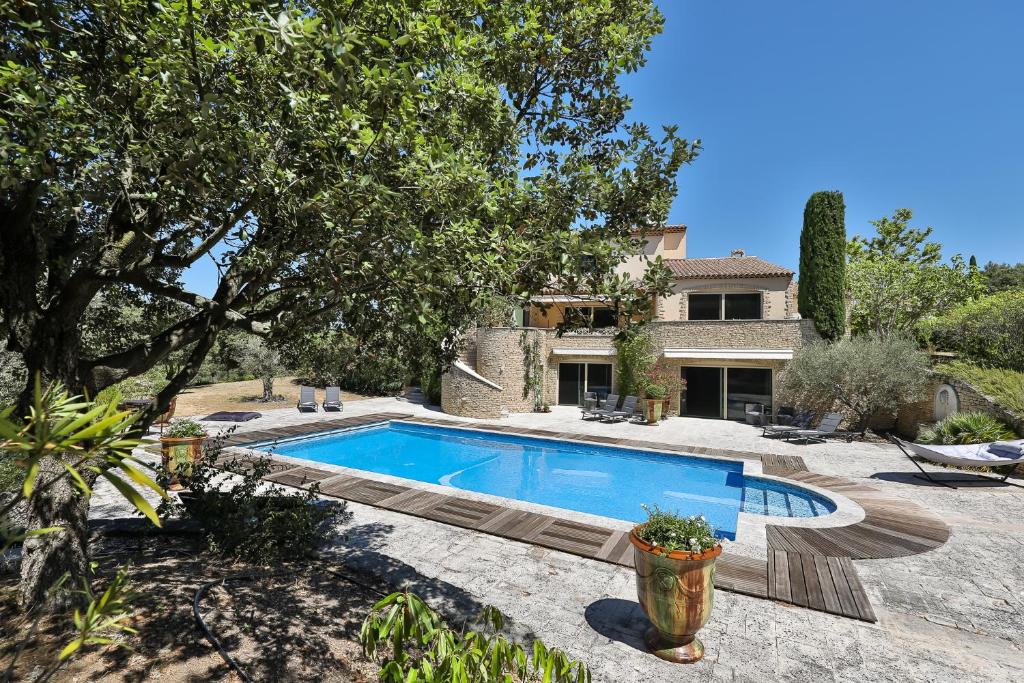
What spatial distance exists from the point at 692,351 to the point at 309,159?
23.8 metres

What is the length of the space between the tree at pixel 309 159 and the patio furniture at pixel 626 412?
17469mm

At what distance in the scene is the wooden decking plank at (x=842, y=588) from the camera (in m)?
6.30

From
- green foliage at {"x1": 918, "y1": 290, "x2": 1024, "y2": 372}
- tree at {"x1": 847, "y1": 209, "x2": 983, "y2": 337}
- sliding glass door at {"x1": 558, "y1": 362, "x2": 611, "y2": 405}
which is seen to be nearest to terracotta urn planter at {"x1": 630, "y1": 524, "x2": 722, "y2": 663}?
green foliage at {"x1": 918, "y1": 290, "x2": 1024, "y2": 372}

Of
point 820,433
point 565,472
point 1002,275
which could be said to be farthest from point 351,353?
point 1002,275

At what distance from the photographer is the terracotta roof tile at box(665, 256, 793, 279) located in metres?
25.0

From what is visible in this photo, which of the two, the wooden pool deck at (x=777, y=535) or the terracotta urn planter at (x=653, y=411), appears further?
the terracotta urn planter at (x=653, y=411)

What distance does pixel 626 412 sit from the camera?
23.6 m

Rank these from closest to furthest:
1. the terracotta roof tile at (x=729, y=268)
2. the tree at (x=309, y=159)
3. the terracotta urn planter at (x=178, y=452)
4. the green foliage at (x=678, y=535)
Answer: the tree at (x=309, y=159) < the green foliage at (x=678, y=535) < the terracotta urn planter at (x=178, y=452) < the terracotta roof tile at (x=729, y=268)

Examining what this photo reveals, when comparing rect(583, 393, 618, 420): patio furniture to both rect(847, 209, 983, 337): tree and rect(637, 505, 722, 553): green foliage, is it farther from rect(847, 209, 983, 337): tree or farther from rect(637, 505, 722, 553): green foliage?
rect(637, 505, 722, 553): green foliage

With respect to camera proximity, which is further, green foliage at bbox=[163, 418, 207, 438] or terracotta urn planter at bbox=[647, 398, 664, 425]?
terracotta urn planter at bbox=[647, 398, 664, 425]

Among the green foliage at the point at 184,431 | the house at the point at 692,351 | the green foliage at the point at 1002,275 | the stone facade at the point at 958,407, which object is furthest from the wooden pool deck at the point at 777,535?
the green foliage at the point at 1002,275

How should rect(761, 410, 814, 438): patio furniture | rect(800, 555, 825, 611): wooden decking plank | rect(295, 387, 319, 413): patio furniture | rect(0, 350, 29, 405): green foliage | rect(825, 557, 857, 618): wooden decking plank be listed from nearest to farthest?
rect(825, 557, 857, 618): wooden decking plank < rect(800, 555, 825, 611): wooden decking plank < rect(0, 350, 29, 405): green foliage < rect(761, 410, 814, 438): patio furniture < rect(295, 387, 319, 413): patio furniture

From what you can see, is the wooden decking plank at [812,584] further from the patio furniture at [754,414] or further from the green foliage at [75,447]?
the patio furniture at [754,414]

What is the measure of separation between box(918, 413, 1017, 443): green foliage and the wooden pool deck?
584 centimetres
